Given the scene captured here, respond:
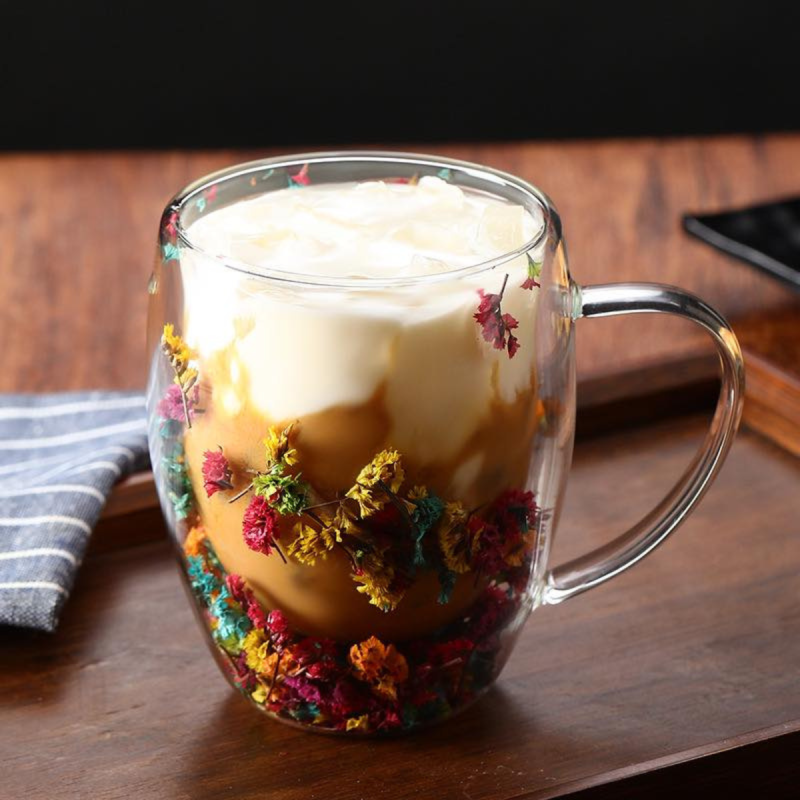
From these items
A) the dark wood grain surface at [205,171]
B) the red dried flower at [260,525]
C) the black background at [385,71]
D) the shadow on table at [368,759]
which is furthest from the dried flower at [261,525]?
the black background at [385,71]

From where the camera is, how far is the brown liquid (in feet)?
1.80

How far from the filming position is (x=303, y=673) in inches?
24.0

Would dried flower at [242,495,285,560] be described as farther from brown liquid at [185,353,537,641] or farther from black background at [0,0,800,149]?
black background at [0,0,800,149]

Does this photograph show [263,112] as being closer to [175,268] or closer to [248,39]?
[248,39]

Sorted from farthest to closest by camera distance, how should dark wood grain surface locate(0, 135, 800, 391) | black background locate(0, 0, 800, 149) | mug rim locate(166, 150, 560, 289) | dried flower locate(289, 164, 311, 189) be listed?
black background locate(0, 0, 800, 149) → dark wood grain surface locate(0, 135, 800, 391) → dried flower locate(289, 164, 311, 189) → mug rim locate(166, 150, 560, 289)

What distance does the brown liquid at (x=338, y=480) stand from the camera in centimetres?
55

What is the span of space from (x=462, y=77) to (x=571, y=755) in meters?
1.86

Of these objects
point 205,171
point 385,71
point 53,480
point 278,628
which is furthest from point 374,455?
point 385,71

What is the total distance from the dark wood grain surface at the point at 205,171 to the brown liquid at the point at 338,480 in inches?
13.3

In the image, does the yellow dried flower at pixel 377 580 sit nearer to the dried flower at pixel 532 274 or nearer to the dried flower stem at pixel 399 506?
the dried flower stem at pixel 399 506

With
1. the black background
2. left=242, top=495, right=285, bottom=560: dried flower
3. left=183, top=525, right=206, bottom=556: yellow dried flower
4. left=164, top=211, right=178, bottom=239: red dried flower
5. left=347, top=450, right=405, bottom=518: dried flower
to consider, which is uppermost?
left=164, top=211, right=178, bottom=239: red dried flower

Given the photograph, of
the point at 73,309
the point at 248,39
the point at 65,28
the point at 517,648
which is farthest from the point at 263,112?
the point at 517,648

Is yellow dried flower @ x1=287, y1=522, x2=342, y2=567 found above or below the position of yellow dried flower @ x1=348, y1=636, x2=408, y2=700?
above

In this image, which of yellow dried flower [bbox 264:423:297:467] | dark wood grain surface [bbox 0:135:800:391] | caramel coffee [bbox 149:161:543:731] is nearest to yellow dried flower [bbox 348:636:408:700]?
caramel coffee [bbox 149:161:543:731]
